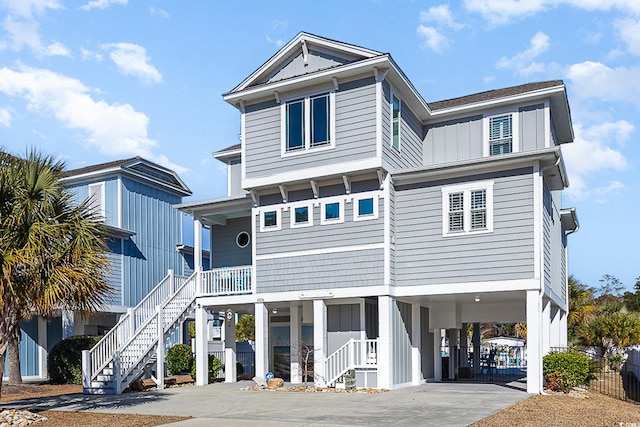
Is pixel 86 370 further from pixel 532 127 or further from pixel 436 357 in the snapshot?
pixel 532 127

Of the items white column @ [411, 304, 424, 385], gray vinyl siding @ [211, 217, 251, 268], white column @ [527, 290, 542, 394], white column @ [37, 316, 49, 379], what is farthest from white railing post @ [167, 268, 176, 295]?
white column @ [527, 290, 542, 394]

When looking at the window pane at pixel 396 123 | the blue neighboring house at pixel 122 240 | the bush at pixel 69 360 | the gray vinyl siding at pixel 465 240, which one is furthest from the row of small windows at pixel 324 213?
the blue neighboring house at pixel 122 240

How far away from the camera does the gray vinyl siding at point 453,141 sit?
2197cm

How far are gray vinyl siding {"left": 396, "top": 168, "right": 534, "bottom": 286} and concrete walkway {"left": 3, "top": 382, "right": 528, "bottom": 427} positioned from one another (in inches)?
127

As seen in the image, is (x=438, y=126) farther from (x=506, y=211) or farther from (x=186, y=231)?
(x=186, y=231)

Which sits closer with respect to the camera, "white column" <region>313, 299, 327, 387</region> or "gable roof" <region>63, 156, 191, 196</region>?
"white column" <region>313, 299, 327, 387</region>

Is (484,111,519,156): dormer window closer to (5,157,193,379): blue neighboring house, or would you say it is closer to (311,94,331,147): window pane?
(311,94,331,147): window pane

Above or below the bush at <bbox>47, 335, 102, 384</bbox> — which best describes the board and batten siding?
above

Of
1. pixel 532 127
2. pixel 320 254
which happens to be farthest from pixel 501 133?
pixel 320 254

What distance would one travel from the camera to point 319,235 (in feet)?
68.0

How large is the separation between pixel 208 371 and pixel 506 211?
12217 millimetres

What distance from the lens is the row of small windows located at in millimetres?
19938

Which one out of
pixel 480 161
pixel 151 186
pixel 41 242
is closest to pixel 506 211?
pixel 480 161

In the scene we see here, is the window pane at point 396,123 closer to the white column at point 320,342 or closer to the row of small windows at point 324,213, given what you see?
the row of small windows at point 324,213
